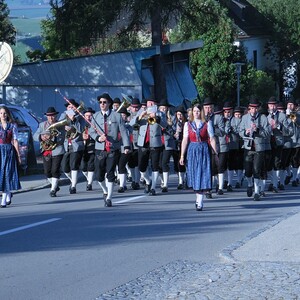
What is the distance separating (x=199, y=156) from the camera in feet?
50.2

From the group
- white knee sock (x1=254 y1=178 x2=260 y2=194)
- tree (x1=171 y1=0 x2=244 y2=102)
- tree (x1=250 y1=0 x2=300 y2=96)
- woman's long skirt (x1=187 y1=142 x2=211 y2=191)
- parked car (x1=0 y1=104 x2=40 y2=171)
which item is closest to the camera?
woman's long skirt (x1=187 y1=142 x2=211 y2=191)

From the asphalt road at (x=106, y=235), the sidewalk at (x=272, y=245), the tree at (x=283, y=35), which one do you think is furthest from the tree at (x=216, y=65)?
the sidewalk at (x=272, y=245)

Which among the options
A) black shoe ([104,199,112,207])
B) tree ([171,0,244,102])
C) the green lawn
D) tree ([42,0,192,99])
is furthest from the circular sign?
the green lawn

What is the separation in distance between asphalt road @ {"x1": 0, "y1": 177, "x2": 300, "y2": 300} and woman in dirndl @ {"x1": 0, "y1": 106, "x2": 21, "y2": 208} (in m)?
0.40

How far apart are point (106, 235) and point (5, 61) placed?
9.77 metres

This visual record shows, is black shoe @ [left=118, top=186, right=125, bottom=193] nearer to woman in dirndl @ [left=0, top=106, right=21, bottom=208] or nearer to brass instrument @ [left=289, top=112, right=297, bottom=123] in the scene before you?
woman in dirndl @ [left=0, top=106, right=21, bottom=208]

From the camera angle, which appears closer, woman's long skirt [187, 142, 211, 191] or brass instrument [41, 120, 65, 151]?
woman's long skirt [187, 142, 211, 191]

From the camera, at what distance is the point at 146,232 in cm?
1313

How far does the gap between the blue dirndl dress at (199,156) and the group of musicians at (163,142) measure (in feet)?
4.72

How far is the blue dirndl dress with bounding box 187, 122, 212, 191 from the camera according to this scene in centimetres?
1527

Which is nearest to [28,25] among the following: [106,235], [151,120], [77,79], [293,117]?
[77,79]

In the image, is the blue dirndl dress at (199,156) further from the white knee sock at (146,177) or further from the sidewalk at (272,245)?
the white knee sock at (146,177)

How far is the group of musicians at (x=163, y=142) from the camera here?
688 inches

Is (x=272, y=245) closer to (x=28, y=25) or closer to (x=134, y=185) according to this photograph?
(x=134, y=185)
